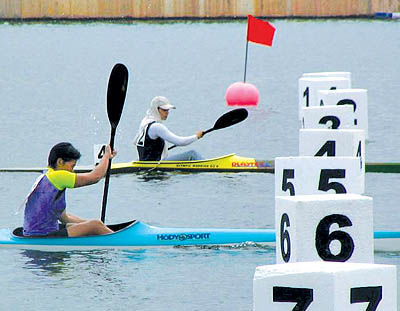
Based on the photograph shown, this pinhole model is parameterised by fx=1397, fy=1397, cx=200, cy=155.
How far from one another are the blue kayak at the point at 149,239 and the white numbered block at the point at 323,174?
178 cm

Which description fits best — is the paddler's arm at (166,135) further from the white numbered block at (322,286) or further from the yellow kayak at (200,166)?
the white numbered block at (322,286)

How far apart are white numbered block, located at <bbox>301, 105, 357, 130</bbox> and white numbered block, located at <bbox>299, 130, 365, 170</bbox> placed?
270 centimetres

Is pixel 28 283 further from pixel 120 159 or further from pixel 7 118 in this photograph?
pixel 7 118

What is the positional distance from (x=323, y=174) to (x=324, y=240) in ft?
8.31

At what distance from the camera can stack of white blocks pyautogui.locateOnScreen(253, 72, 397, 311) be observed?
726 centimetres

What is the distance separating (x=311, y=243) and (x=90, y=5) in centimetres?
6379

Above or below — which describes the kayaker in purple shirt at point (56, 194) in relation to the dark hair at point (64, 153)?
below

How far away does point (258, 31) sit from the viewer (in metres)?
29.7

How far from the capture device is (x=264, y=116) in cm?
3047

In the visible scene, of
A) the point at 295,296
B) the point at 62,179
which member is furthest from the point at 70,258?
the point at 295,296

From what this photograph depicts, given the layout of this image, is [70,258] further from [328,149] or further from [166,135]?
[166,135]

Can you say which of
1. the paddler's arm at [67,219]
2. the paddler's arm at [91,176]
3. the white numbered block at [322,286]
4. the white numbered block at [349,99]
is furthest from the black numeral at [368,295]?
the white numbered block at [349,99]

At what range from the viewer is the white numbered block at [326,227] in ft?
29.2

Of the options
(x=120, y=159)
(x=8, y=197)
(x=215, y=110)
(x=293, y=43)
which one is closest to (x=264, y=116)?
(x=215, y=110)
